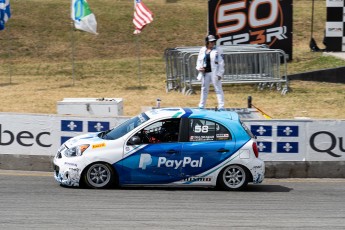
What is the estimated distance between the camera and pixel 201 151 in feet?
47.1

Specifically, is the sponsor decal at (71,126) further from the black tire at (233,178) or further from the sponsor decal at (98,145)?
the black tire at (233,178)

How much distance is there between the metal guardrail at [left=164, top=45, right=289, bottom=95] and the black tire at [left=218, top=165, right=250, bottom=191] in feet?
34.0

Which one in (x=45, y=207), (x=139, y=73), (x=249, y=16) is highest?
(x=249, y=16)

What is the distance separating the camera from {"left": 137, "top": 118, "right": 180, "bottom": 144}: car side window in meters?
14.4

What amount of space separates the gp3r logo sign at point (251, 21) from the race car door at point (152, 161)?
48.2ft

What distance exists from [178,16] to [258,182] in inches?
991

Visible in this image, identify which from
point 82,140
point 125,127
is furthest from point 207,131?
point 82,140

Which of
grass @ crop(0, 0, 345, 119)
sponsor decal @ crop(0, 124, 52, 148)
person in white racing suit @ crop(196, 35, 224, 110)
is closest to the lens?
sponsor decal @ crop(0, 124, 52, 148)

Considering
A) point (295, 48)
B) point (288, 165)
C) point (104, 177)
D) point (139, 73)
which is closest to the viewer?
point (104, 177)

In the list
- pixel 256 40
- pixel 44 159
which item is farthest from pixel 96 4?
pixel 44 159

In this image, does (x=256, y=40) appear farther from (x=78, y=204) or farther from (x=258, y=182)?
(x=78, y=204)

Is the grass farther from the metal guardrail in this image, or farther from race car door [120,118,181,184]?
race car door [120,118,181,184]

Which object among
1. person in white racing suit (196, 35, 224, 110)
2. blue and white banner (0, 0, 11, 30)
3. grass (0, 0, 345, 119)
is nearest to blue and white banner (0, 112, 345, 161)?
person in white racing suit (196, 35, 224, 110)

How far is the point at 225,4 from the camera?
93.9ft
